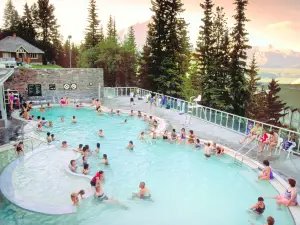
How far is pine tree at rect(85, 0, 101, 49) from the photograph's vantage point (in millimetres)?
48312

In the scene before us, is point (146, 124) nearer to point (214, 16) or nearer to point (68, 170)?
point (68, 170)

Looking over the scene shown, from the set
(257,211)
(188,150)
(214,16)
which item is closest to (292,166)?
(257,211)

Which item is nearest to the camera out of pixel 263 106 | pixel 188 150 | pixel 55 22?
pixel 188 150

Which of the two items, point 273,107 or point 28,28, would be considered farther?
point 28,28

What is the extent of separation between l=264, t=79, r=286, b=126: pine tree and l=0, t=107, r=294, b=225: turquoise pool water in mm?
26980

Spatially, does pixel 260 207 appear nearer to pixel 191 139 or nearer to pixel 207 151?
pixel 207 151

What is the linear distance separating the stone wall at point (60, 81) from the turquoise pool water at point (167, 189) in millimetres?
10414

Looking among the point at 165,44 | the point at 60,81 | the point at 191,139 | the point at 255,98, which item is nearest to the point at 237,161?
the point at 191,139

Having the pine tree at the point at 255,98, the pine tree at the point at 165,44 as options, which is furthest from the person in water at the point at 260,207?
the pine tree at the point at 255,98

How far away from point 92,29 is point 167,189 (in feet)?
145

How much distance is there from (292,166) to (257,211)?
10.6ft

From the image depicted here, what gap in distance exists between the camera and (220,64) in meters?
29.4

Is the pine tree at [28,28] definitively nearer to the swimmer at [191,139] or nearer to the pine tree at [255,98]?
the pine tree at [255,98]

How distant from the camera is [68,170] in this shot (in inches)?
430
